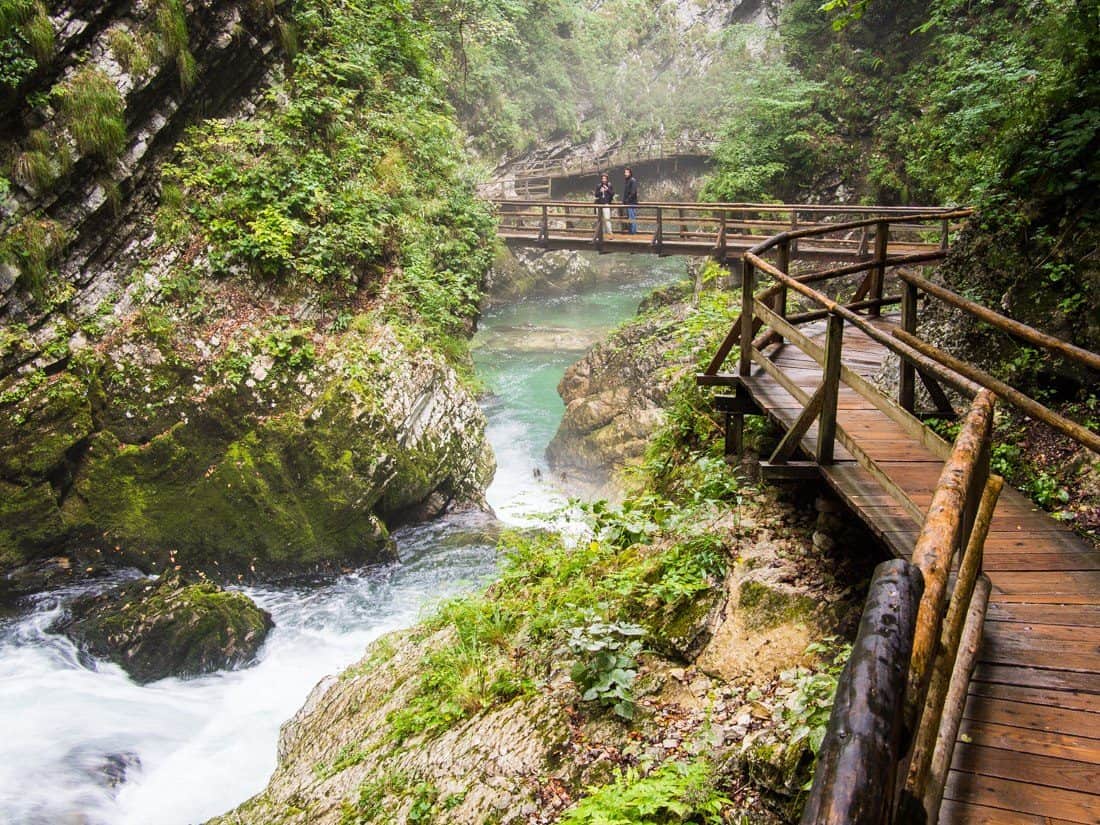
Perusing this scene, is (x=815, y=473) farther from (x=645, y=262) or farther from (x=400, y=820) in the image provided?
(x=645, y=262)

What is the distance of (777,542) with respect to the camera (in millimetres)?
4684

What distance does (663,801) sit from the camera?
9.42ft

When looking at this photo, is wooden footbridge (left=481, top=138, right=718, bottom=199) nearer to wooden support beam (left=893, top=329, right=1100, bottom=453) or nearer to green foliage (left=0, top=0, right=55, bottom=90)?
green foliage (left=0, top=0, right=55, bottom=90)

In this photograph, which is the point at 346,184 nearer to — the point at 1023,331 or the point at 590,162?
the point at 1023,331

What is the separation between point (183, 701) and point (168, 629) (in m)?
1.00

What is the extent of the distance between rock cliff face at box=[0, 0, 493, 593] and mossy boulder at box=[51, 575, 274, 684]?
99cm

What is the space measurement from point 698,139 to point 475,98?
Answer: 510 inches

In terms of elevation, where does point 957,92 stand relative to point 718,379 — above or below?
above

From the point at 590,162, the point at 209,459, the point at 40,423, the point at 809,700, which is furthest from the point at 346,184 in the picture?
the point at 590,162

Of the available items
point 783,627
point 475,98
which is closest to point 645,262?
point 475,98

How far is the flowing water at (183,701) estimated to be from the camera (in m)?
7.11

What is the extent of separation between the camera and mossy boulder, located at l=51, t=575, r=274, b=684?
29.0 ft

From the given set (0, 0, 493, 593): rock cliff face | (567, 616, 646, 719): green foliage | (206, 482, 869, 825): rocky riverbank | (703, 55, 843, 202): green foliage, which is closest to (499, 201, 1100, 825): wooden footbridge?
(206, 482, 869, 825): rocky riverbank

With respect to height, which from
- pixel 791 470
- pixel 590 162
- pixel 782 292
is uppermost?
pixel 590 162
